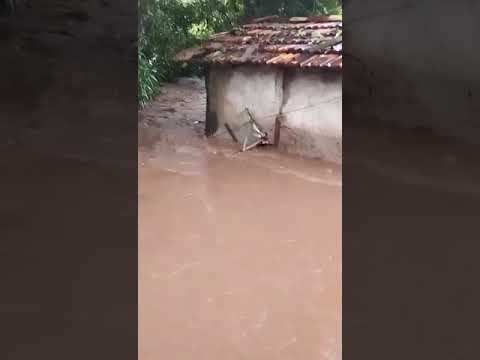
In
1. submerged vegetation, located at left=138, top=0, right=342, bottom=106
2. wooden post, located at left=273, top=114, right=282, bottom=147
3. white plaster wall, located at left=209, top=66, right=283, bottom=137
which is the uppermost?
submerged vegetation, located at left=138, top=0, right=342, bottom=106

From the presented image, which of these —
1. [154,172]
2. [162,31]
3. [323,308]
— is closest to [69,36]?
[162,31]

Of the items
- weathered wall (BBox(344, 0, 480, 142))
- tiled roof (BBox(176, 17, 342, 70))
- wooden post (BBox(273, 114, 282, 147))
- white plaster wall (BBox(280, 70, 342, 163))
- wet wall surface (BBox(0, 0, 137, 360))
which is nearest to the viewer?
wet wall surface (BBox(0, 0, 137, 360))

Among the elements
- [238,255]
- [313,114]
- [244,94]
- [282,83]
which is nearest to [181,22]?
[244,94]

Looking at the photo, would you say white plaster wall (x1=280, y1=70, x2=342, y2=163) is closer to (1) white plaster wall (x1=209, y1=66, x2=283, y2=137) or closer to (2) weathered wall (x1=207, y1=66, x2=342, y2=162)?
(2) weathered wall (x1=207, y1=66, x2=342, y2=162)

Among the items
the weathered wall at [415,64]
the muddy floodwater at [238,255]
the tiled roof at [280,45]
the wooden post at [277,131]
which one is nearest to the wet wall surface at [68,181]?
the muddy floodwater at [238,255]

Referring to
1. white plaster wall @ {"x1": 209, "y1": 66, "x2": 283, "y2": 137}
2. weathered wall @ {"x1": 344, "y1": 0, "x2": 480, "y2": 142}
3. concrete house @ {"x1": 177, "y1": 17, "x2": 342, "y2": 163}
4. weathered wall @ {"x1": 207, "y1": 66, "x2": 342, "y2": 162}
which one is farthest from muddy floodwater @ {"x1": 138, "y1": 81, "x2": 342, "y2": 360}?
weathered wall @ {"x1": 344, "y1": 0, "x2": 480, "y2": 142}

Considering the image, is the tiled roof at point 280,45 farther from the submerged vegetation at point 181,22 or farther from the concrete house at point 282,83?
the submerged vegetation at point 181,22

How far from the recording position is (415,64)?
712 cm

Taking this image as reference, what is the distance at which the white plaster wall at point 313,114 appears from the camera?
748cm

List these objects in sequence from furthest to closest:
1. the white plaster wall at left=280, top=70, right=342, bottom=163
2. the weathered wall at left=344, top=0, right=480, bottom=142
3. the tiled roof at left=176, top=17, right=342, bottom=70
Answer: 1. the tiled roof at left=176, top=17, right=342, bottom=70
2. the white plaster wall at left=280, top=70, right=342, bottom=163
3. the weathered wall at left=344, top=0, right=480, bottom=142

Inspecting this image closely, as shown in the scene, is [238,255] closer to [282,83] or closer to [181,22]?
[282,83]

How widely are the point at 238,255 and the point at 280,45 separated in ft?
15.2

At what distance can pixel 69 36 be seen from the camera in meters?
10.4

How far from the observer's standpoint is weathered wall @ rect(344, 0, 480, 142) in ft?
21.3
